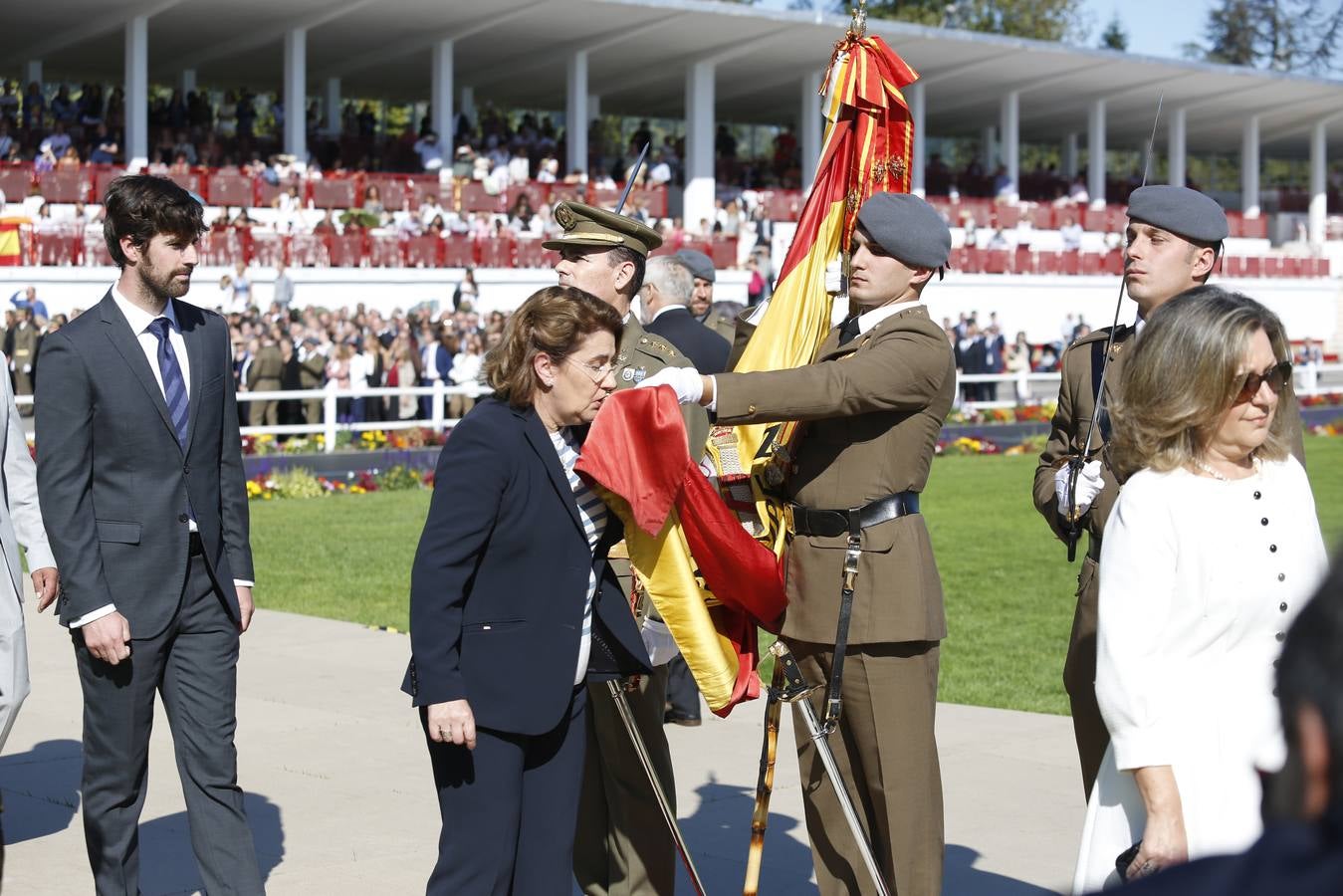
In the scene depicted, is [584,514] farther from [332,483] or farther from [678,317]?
[332,483]

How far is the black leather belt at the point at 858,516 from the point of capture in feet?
14.7

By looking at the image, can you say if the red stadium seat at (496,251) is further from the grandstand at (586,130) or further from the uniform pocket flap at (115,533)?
the uniform pocket flap at (115,533)

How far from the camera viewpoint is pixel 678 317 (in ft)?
22.4

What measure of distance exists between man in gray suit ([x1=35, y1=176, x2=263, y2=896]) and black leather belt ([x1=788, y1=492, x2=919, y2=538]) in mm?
1774

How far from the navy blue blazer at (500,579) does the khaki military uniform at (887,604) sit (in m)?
0.77

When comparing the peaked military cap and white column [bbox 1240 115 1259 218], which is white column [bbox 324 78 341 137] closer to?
white column [bbox 1240 115 1259 218]

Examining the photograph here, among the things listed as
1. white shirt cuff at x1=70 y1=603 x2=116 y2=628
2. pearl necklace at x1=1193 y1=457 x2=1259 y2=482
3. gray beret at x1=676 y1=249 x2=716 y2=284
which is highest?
gray beret at x1=676 y1=249 x2=716 y2=284

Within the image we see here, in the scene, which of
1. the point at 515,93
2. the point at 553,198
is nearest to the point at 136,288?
the point at 553,198

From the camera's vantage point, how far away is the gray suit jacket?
15.4ft

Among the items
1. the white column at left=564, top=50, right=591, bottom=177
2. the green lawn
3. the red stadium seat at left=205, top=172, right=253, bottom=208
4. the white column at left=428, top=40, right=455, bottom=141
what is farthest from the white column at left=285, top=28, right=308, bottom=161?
the green lawn

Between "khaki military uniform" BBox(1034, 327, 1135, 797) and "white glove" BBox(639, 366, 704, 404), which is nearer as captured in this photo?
"white glove" BBox(639, 366, 704, 404)

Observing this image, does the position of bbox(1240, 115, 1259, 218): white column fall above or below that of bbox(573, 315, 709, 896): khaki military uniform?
above

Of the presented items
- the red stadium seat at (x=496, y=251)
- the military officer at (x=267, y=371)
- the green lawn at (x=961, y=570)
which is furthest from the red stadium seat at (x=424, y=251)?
the green lawn at (x=961, y=570)

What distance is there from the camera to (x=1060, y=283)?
42.2 m
